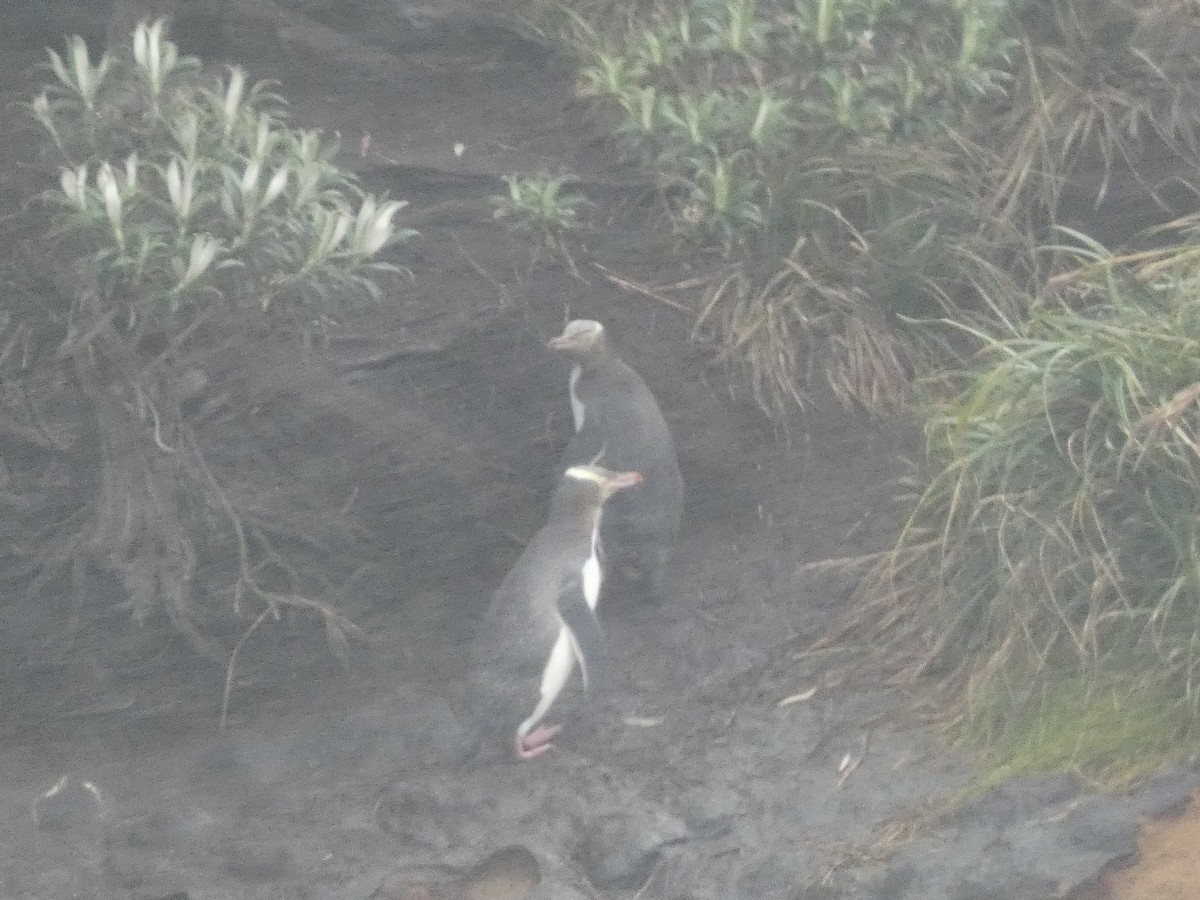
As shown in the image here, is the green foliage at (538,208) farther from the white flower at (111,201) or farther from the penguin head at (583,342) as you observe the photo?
the white flower at (111,201)

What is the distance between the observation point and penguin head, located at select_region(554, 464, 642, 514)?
510cm

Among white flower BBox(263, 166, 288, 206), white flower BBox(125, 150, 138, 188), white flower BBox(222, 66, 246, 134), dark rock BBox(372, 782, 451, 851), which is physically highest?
white flower BBox(222, 66, 246, 134)

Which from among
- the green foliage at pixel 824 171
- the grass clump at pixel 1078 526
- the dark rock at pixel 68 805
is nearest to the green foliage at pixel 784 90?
the green foliage at pixel 824 171

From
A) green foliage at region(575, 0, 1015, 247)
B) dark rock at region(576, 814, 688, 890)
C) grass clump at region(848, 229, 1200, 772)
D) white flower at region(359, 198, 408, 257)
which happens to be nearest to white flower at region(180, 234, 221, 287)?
white flower at region(359, 198, 408, 257)

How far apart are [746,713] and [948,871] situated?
37.3 inches

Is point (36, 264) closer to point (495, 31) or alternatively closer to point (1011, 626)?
point (495, 31)

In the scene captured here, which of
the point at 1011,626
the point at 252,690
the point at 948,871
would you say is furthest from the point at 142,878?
the point at 1011,626

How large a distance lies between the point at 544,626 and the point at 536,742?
331mm

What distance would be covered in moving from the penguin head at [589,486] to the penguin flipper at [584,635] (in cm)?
31

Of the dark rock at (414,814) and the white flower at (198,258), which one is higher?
the white flower at (198,258)

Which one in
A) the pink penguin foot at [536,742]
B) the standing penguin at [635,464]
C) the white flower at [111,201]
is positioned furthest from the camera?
the standing penguin at [635,464]

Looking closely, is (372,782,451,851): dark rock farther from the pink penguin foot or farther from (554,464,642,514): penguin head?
(554,464,642,514): penguin head

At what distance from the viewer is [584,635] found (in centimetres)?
487

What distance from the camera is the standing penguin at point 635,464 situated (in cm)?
533
